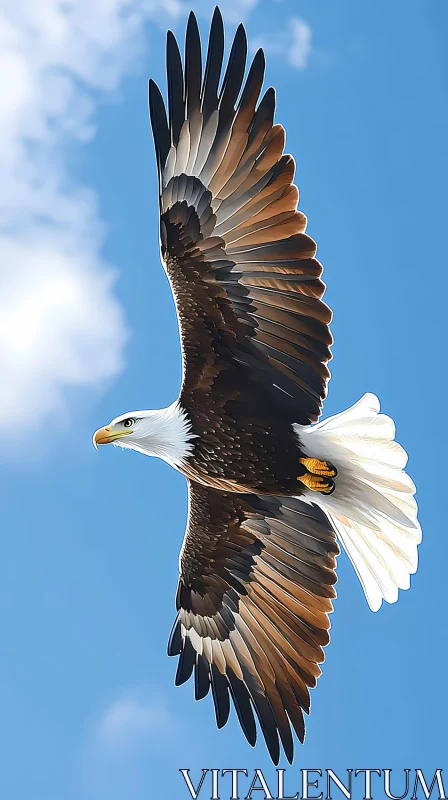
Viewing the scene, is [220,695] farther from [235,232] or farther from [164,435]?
[235,232]

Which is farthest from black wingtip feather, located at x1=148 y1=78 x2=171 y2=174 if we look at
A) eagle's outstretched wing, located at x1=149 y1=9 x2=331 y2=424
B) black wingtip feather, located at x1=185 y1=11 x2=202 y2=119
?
black wingtip feather, located at x1=185 y1=11 x2=202 y2=119

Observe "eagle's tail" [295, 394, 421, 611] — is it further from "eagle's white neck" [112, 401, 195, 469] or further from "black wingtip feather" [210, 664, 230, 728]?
"black wingtip feather" [210, 664, 230, 728]

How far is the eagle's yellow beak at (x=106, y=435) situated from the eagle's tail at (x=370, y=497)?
3.95 ft

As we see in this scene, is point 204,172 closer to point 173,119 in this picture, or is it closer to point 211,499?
point 173,119

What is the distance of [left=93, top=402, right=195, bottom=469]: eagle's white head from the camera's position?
711 cm

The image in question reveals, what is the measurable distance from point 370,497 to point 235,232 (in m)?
1.97

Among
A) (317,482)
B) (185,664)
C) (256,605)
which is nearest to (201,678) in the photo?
(185,664)

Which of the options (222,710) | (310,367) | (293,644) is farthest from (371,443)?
(222,710)

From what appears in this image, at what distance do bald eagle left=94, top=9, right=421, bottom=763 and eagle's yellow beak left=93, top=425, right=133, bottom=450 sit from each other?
2 centimetres

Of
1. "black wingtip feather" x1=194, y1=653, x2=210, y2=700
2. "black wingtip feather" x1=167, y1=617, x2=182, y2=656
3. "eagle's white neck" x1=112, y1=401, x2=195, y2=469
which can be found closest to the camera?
"eagle's white neck" x1=112, y1=401, x2=195, y2=469

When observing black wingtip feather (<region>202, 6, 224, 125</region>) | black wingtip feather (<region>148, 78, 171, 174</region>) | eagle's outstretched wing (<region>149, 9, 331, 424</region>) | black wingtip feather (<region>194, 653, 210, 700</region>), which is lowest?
black wingtip feather (<region>194, 653, 210, 700</region>)

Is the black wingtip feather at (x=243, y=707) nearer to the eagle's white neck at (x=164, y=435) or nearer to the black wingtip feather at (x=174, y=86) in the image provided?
the eagle's white neck at (x=164, y=435)

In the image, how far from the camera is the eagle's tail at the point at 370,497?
274 inches

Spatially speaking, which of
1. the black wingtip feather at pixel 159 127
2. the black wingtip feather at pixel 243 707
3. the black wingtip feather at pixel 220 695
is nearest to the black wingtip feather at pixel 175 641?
the black wingtip feather at pixel 220 695
